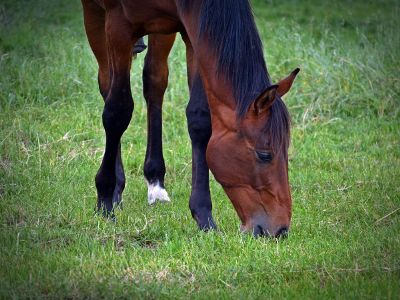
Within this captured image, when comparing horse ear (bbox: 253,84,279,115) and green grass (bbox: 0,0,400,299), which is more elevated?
horse ear (bbox: 253,84,279,115)

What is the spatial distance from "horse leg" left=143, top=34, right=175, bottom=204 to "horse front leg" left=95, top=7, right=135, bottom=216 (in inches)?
23.9

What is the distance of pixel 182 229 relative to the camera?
17.8 ft

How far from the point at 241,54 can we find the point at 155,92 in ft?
6.19

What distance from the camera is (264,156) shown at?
16.1 feet

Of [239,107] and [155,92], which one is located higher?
[239,107]

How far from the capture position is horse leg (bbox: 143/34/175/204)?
262 inches

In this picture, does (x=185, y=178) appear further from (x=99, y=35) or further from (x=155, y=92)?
(x=99, y=35)

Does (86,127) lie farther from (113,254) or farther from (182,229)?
(113,254)

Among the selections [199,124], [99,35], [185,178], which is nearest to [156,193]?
[185,178]

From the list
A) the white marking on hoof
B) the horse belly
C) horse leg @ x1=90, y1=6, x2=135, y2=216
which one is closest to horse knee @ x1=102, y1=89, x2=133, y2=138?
horse leg @ x1=90, y1=6, x2=135, y2=216

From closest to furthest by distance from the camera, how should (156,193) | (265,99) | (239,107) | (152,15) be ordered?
1. (265,99)
2. (239,107)
3. (152,15)
4. (156,193)

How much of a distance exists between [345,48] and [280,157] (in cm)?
499

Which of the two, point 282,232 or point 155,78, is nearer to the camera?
point 282,232

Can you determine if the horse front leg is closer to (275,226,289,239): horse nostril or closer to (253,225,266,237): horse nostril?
(253,225,266,237): horse nostril
